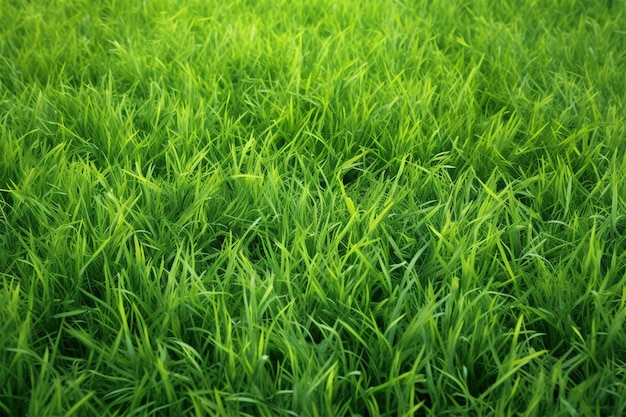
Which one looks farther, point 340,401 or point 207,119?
point 207,119

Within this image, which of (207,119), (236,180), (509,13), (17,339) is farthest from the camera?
Answer: (509,13)

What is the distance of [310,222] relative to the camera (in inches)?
62.7

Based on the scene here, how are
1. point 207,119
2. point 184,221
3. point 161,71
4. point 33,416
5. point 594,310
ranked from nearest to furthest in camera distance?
1. point 33,416
2. point 594,310
3. point 184,221
4. point 207,119
5. point 161,71

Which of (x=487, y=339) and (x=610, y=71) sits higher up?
(x=610, y=71)

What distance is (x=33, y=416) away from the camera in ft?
3.56

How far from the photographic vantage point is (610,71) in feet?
7.50

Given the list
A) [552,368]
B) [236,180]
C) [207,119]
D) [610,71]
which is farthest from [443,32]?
[552,368]

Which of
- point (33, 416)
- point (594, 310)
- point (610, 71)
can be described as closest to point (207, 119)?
point (33, 416)

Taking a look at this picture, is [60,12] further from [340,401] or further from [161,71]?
[340,401]

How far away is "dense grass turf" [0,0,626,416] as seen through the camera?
46.6 inches

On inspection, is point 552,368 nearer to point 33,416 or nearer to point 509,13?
point 33,416

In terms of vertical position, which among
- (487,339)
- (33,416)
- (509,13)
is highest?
(509,13)

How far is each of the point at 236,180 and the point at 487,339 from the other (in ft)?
2.74

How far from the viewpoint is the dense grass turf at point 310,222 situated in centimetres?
118
